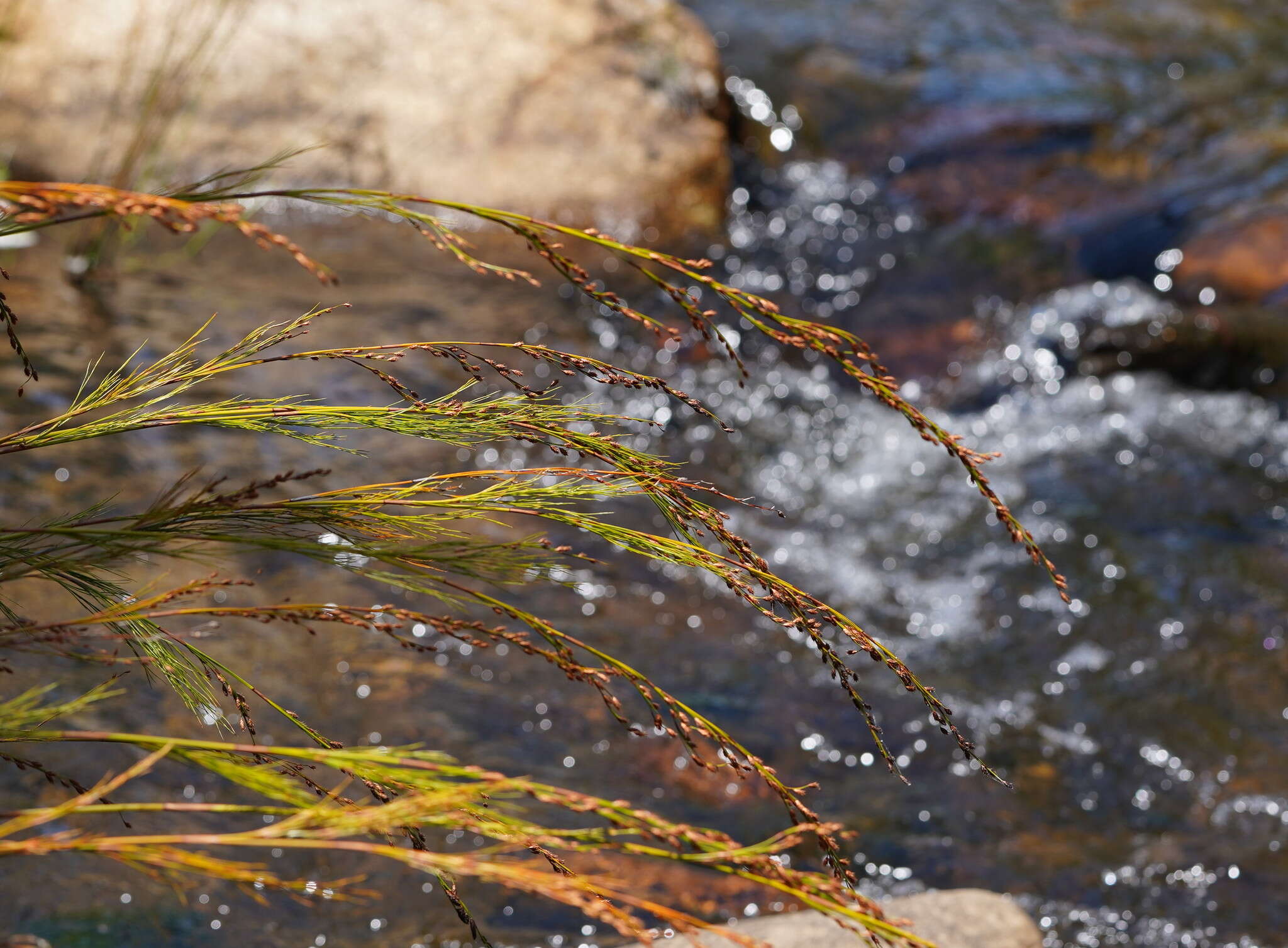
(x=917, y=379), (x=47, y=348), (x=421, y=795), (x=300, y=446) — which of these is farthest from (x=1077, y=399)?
(x=421, y=795)

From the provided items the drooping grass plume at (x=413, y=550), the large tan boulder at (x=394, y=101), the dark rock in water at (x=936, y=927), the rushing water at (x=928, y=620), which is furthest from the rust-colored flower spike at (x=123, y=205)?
the large tan boulder at (x=394, y=101)

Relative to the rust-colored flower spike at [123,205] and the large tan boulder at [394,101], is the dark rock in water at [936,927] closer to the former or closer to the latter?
the rust-colored flower spike at [123,205]

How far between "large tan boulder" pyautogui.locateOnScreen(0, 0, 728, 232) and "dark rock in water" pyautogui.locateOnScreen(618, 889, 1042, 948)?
174 inches

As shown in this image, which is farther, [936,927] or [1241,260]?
[1241,260]

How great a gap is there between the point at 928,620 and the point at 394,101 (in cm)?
434

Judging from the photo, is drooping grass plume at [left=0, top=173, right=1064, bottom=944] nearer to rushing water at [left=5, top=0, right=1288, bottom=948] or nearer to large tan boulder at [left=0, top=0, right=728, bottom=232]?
rushing water at [left=5, top=0, right=1288, bottom=948]

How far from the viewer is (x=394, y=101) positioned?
643 cm

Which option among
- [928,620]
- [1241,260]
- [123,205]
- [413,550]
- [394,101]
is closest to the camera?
[123,205]

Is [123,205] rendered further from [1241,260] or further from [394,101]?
[394,101]

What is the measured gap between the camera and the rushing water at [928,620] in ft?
9.44

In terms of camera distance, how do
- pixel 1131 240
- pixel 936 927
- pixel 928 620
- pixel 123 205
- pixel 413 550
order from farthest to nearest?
pixel 1131 240 → pixel 928 620 → pixel 936 927 → pixel 413 550 → pixel 123 205

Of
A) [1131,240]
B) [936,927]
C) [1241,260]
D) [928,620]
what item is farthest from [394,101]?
[936,927]

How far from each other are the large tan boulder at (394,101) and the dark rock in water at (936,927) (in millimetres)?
4428

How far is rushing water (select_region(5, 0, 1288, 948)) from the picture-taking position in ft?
9.44
